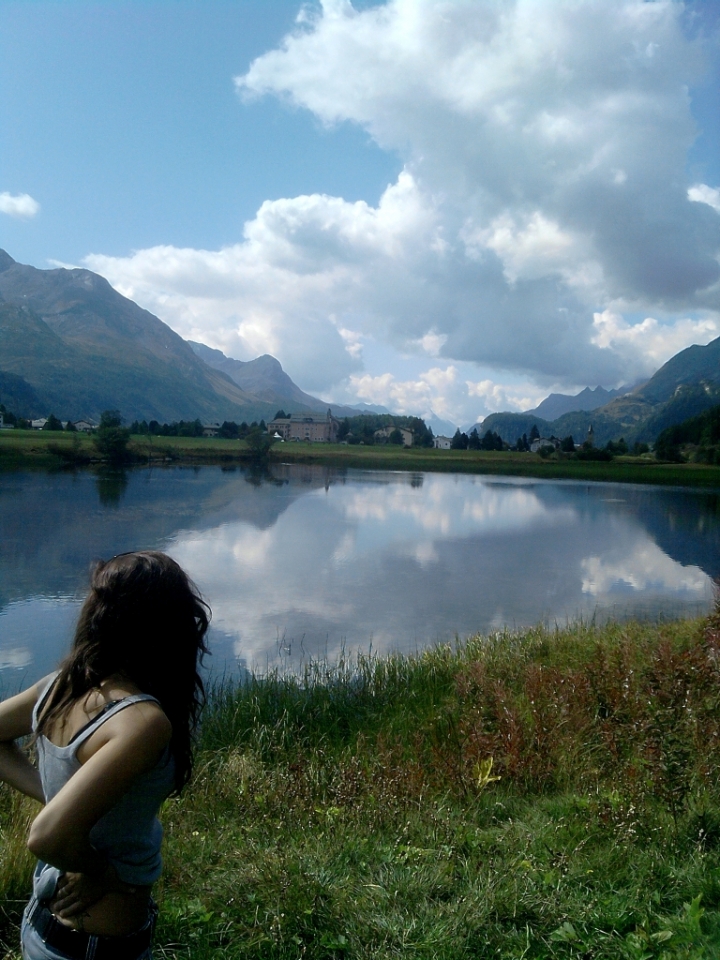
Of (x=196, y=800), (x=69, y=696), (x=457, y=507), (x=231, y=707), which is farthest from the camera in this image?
(x=457, y=507)

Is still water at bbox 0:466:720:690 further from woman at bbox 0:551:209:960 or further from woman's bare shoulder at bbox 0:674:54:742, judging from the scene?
woman at bbox 0:551:209:960

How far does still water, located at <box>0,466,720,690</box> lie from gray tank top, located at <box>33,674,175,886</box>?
10.1 meters

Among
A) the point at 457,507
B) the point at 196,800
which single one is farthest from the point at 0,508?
the point at 196,800

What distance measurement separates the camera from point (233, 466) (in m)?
77.6

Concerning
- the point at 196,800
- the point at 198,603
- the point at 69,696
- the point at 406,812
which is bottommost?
the point at 196,800

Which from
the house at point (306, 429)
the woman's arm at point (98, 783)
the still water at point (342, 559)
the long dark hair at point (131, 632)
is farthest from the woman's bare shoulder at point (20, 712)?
the house at point (306, 429)

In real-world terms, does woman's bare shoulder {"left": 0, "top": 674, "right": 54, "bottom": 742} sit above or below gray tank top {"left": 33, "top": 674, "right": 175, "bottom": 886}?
above

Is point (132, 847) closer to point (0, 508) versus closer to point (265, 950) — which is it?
point (265, 950)

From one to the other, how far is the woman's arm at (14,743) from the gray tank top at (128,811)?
11 cm

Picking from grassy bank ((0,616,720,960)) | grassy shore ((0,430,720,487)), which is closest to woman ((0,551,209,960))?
grassy bank ((0,616,720,960))

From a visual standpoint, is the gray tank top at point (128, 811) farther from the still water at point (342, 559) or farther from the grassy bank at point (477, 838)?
the still water at point (342, 559)

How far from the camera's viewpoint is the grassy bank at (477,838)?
2.88 meters

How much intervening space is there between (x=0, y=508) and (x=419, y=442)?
3944 inches

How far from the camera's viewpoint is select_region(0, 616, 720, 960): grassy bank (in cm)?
288
